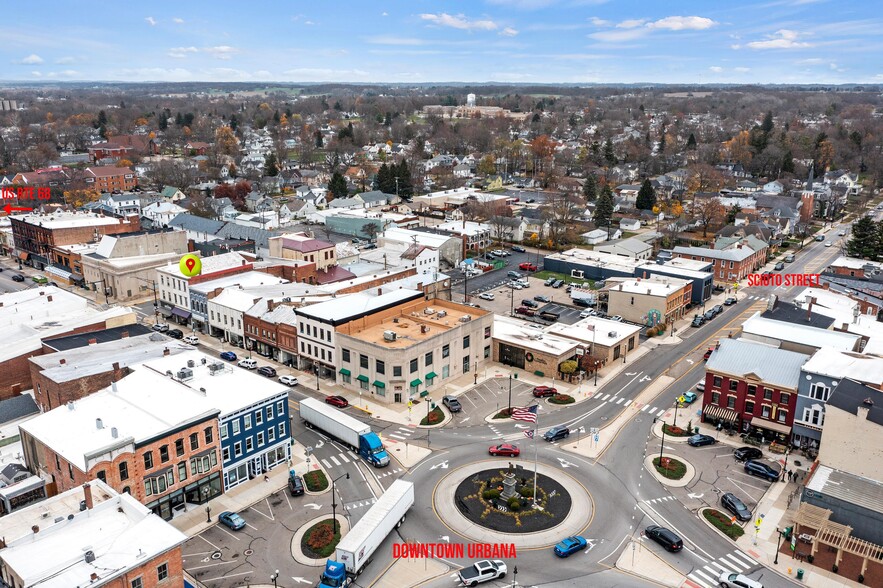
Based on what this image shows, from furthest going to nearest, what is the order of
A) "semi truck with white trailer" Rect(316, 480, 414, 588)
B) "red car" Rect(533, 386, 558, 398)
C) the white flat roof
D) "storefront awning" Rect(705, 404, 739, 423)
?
"red car" Rect(533, 386, 558, 398)
"storefront awning" Rect(705, 404, 739, 423)
the white flat roof
"semi truck with white trailer" Rect(316, 480, 414, 588)

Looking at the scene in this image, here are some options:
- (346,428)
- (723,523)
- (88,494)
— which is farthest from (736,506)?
(88,494)

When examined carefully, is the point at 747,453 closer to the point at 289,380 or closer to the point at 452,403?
the point at 452,403

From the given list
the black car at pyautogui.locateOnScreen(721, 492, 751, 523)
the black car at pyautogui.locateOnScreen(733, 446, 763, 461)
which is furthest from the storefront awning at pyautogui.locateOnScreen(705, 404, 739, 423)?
the black car at pyautogui.locateOnScreen(721, 492, 751, 523)

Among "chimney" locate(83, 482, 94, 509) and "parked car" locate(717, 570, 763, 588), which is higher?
"chimney" locate(83, 482, 94, 509)

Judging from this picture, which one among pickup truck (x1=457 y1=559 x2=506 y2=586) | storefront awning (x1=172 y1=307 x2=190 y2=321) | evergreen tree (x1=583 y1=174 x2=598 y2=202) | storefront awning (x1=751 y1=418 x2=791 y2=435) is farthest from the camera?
evergreen tree (x1=583 y1=174 x2=598 y2=202)

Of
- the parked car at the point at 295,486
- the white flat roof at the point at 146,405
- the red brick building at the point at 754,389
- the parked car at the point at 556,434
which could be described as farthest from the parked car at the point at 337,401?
the red brick building at the point at 754,389

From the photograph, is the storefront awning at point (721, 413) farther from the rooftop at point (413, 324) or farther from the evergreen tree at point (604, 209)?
the evergreen tree at point (604, 209)

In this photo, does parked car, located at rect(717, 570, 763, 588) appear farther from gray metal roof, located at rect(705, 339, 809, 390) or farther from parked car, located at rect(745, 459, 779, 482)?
gray metal roof, located at rect(705, 339, 809, 390)

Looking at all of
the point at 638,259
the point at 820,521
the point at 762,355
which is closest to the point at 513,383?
the point at 762,355
